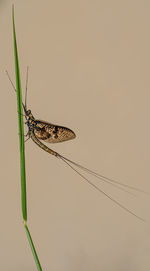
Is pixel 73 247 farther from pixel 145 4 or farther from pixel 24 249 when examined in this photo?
pixel 145 4

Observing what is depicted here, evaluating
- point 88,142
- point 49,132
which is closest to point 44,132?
point 49,132

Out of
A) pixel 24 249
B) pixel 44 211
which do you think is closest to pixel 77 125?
pixel 44 211

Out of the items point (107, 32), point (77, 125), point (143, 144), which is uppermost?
point (107, 32)

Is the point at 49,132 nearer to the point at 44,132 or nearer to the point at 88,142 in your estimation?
the point at 44,132
